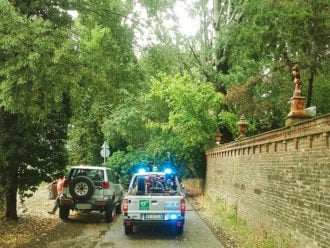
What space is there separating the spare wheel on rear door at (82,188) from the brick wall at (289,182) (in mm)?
5005

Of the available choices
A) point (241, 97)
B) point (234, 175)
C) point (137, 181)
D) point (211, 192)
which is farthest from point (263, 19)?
point (211, 192)

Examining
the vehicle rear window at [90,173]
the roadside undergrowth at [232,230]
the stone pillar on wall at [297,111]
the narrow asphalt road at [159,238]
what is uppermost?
the stone pillar on wall at [297,111]

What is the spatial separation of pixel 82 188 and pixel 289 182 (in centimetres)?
764

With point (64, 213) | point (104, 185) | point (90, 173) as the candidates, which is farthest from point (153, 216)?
point (90, 173)

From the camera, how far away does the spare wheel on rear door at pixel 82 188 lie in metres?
14.2

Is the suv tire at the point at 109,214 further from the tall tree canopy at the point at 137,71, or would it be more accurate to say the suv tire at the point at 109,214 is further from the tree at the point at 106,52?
the tree at the point at 106,52

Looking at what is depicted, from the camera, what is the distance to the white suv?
14234mm

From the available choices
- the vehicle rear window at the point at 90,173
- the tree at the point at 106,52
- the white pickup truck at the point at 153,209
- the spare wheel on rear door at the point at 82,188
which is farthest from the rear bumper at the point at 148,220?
the vehicle rear window at the point at 90,173

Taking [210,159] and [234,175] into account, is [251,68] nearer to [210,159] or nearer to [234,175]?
[210,159]

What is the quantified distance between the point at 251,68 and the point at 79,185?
1230cm

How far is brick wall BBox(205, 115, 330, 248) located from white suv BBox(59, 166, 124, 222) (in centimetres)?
449

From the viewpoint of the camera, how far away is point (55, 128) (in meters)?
14.4

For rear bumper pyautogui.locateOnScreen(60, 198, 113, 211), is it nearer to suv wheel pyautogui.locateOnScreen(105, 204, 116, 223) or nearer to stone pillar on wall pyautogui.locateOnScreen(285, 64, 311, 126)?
suv wheel pyautogui.locateOnScreen(105, 204, 116, 223)

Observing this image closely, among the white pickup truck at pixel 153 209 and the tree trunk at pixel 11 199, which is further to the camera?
the tree trunk at pixel 11 199
